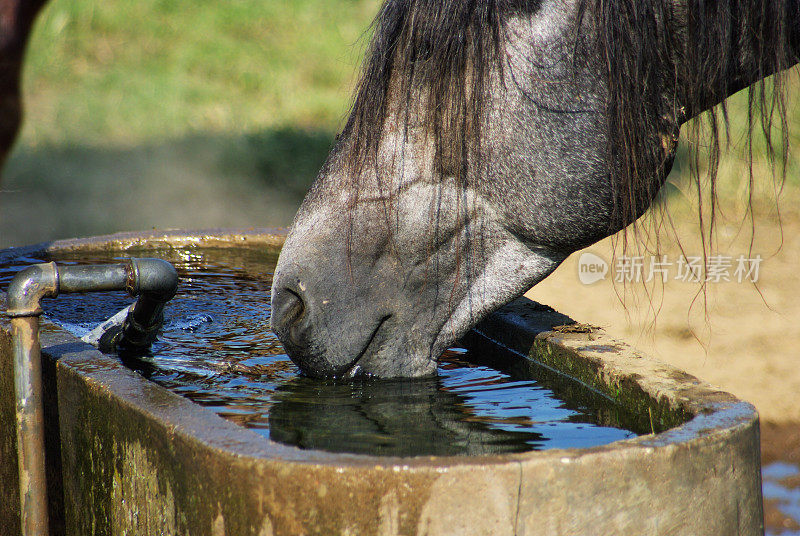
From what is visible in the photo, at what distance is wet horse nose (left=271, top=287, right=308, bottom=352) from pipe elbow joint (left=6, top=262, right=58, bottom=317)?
0.42 m

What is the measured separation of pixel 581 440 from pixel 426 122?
0.67 meters

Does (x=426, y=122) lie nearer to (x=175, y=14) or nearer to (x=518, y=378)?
(x=518, y=378)

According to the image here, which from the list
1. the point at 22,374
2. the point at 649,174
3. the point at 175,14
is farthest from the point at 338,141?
the point at 175,14

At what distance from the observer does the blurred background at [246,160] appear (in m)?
4.22

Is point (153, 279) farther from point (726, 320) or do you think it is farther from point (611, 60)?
point (726, 320)

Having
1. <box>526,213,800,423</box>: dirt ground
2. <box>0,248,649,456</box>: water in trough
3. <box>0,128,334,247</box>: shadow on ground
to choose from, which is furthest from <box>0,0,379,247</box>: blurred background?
<box>0,248,649,456</box>: water in trough

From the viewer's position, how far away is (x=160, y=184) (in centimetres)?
624

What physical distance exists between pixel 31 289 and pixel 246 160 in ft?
16.6

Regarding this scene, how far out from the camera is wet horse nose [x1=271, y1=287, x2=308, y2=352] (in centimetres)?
177

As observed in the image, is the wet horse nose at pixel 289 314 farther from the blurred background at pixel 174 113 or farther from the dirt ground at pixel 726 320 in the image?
the blurred background at pixel 174 113

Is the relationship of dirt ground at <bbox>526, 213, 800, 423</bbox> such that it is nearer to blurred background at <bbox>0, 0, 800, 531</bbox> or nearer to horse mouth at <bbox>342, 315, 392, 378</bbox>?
blurred background at <bbox>0, 0, 800, 531</bbox>

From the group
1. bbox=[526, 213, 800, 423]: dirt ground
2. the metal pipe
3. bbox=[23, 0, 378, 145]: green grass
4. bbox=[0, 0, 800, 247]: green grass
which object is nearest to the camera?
the metal pipe

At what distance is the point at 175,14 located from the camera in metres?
8.33

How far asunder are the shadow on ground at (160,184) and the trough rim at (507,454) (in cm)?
384
